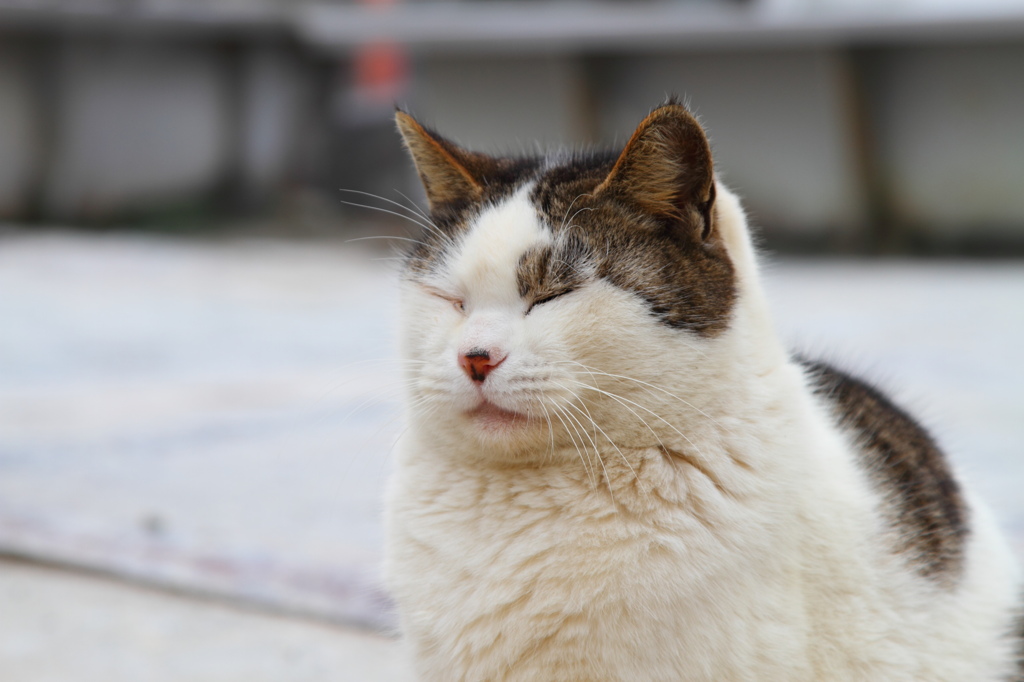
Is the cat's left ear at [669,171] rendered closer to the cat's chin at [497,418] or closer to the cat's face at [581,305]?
the cat's face at [581,305]

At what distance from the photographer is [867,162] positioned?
26.1ft

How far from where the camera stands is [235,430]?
3.77 m

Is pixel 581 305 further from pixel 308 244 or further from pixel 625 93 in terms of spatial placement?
pixel 308 244

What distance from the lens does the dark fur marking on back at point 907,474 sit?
5.09ft

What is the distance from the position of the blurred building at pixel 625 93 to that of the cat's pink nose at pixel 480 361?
238 inches

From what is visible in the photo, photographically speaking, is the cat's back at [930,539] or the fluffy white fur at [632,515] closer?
the fluffy white fur at [632,515]

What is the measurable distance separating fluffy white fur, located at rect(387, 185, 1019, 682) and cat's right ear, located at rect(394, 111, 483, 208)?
121mm

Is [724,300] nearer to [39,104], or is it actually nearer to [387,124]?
[39,104]

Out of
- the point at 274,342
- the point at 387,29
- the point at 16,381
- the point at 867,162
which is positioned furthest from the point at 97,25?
the point at 867,162

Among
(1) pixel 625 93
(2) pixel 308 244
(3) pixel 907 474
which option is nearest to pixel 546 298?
(3) pixel 907 474

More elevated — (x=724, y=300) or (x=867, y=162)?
(x=867, y=162)

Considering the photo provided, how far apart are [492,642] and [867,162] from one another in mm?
7370

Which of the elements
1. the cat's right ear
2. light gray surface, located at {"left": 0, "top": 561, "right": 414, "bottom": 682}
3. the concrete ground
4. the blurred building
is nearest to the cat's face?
the cat's right ear

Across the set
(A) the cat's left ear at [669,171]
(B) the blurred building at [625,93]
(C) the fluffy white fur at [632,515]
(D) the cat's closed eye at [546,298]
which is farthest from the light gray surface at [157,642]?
(B) the blurred building at [625,93]
